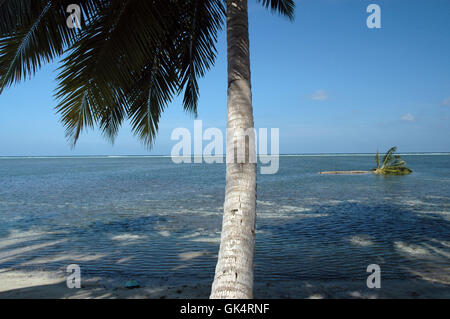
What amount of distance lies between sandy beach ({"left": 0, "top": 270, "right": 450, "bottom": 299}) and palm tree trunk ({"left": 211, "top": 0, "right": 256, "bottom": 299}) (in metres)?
3.24

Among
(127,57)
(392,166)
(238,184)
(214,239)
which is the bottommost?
(214,239)

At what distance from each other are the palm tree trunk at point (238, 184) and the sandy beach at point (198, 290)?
3.24 metres

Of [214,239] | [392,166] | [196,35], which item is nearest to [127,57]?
[196,35]

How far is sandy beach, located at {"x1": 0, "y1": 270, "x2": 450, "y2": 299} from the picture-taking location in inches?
217

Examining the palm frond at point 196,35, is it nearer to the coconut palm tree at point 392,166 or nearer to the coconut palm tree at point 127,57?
the coconut palm tree at point 127,57

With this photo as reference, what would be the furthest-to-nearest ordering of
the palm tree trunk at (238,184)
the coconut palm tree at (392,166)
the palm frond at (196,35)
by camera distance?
the coconut palm tree at (392,166) → the palm frond at (196,35) → the palm tree trunk at (238,184)

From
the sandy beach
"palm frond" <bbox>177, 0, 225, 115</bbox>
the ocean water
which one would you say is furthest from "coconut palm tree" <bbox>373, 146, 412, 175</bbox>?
"palm frond" <bbox>177, 0, 225, 115</bbox>

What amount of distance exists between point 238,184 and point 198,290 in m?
3.58

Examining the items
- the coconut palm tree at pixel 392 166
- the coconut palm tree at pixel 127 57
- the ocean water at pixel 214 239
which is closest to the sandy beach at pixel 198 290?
the ocean water at pixel 214 239

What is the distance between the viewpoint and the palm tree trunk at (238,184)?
99.6 inches

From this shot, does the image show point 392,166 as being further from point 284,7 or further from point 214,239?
point 284,7

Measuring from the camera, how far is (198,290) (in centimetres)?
577

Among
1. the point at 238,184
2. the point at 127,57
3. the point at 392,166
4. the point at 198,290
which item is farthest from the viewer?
the point at 392,166

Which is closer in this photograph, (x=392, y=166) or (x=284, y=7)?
(x=284, y=7)
